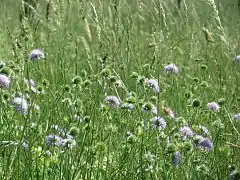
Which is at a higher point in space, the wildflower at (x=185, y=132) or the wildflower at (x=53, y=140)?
the wildflower at (x=185, y=132)

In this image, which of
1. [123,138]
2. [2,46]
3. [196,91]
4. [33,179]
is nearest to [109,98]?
[123,138]

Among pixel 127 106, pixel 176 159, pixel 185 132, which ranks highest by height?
pixel 127 106

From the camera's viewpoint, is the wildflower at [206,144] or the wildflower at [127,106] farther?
the wildflower at [127,106]

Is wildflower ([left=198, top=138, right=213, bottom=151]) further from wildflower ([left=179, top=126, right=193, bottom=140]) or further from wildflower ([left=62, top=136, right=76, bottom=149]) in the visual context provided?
wildflower ([left=62, top=136, right=76, bottom=149])

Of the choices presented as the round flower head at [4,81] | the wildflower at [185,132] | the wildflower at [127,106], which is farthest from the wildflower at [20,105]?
the wildflower at [185,132]

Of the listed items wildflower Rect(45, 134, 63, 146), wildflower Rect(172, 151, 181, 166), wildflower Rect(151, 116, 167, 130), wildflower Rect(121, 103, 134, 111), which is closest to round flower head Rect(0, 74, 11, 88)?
wildflower Rect(45, 134, 63, 146)

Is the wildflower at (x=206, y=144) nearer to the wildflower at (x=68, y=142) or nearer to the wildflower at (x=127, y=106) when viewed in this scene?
the wildflower at (x=127, y=106)

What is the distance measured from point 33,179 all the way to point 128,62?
2.08 metres

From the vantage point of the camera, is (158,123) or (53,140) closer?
(53,140)

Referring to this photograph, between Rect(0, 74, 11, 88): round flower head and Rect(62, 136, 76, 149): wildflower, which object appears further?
Rect(0, 74, 11, 88): round flower head

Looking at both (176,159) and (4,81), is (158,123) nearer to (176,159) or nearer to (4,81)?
(176,159)

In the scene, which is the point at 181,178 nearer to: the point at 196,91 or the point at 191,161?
the point at 191,161

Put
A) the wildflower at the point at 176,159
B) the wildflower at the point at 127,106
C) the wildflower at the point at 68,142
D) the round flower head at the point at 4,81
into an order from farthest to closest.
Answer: the wildflower at the point at 127,106 → the round flower head at the point at 4,81 → the wildflower at the point at 176,159 → the wildflower at the point at 68,142

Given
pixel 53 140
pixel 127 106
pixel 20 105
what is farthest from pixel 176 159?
pixel 20 105
